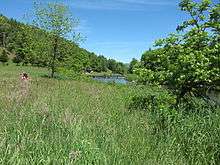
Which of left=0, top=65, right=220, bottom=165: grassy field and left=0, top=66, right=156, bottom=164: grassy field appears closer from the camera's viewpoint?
left=0, top=66, right=156, bottom=164: grassy field

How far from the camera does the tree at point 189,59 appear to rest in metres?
11.2

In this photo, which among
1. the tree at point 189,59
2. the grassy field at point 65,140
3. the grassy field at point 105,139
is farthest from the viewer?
the tree at point 189,59

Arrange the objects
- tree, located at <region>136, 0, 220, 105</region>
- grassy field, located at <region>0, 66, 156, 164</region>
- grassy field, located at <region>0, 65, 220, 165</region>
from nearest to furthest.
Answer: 1. grassy field, located at <region>0, 66, 156, 164</region>
2. grassy field, located at <region>0, 65, 220, 165</region>
3. tree, located at <region>136, 0, 220, 105</region>

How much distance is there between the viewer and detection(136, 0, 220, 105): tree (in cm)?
1118

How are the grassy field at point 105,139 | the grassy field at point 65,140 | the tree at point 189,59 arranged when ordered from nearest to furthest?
the grassy field at point 65,140, the grassy field at point 105,139, the tree at point 189,59

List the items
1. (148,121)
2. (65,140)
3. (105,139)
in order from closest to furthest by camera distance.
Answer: (65,140) < (105,139) < (148,121)

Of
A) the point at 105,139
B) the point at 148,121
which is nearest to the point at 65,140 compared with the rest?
the point at 105,139

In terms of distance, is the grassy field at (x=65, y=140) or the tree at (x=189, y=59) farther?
the tree at (x=189, y=59)

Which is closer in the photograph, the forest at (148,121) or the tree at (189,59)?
the forest at (148,121)

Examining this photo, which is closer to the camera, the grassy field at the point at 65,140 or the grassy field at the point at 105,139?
the grassy field at the point at 65,140

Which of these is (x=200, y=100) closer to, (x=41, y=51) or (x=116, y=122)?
(x=116, y=122)

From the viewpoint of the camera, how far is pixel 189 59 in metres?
11.1

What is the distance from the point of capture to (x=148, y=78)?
12180mm

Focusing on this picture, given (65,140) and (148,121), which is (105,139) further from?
(148,121)
